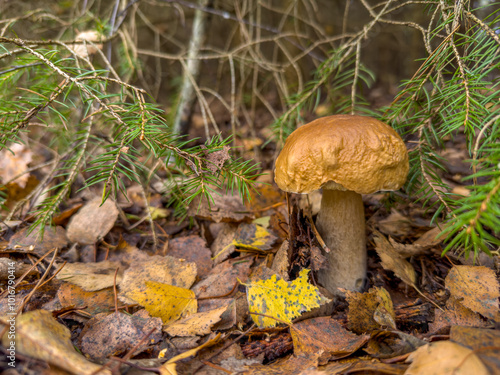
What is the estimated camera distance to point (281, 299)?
1.56 metres

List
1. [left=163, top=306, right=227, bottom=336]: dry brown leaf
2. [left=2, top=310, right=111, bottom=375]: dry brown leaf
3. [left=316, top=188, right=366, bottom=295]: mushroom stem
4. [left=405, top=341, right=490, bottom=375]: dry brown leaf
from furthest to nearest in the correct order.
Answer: [left=316, top=188, right=366, bottom=295]: mushroom stem < [left=163, top=306, right=227, bottom=336]: dry brown leaf < [left=2, top=310, right=111, bottom=375]: dry brown leaf < [left=405, top=341, right=490, bottom=375]: dry brown leaf

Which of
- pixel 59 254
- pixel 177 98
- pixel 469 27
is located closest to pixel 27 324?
pixel 59 254

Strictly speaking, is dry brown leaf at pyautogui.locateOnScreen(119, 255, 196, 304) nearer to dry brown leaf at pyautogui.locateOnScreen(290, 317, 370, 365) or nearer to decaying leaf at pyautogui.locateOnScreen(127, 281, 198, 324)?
decaying leaf at pyautogui.locateOnScreen(127, 281, 198, 324)

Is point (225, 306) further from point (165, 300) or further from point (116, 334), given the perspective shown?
point (116, 334)

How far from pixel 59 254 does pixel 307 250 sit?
5.18 feet

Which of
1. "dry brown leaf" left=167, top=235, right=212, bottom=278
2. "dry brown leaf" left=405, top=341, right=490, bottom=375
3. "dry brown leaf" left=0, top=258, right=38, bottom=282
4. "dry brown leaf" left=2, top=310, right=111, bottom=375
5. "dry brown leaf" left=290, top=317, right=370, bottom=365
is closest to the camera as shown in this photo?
"dry brown leaf" left=405, top=341, right=490, bottom=375

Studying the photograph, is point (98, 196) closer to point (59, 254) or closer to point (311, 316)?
point (59, 254)

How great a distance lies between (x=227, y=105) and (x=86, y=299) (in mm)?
1692

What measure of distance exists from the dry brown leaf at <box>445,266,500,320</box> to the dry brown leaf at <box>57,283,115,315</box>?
1.79 meters

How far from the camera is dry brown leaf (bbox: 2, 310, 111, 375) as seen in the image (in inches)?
42.3

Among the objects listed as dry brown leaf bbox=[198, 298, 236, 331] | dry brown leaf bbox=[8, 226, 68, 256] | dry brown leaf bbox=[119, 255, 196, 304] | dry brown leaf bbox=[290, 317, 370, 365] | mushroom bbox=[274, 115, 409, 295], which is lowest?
dry brown leaf bbox=[198, 298, 236, 331]

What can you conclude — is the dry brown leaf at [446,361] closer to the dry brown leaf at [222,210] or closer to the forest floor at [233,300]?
the forest floor at [233,300]

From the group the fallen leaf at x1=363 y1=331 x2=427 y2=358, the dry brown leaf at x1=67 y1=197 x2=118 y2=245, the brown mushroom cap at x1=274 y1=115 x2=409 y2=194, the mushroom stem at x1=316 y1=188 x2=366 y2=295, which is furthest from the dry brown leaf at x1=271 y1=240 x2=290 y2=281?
the dry brown leaf at x1=67 y1=197 x2=118 y2=245

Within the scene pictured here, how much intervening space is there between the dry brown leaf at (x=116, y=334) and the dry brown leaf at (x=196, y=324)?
75mm
